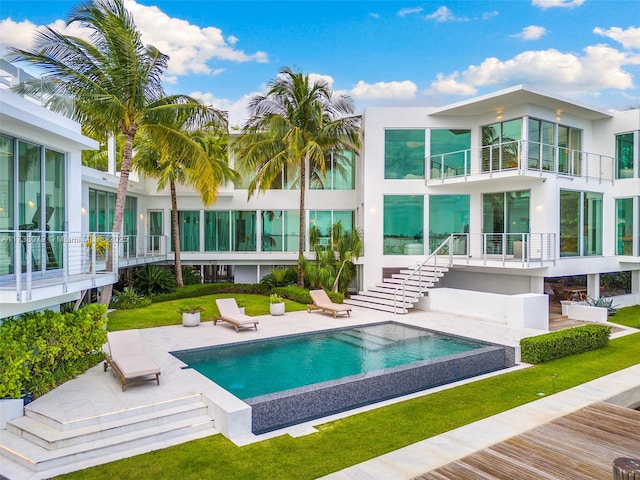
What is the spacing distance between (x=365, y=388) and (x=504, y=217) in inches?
507

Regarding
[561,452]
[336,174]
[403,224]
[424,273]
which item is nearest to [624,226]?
[424,273]

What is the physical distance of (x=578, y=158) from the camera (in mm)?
19688

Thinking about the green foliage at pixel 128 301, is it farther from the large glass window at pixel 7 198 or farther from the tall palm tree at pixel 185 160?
the large glass window at pixel 7 198

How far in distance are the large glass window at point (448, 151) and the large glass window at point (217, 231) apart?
36.9ft

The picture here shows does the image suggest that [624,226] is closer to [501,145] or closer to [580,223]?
[580,223]

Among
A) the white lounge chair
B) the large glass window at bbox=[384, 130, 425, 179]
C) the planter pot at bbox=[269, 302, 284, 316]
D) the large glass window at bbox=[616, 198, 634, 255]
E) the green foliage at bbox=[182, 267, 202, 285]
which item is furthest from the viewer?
the green foliage at bbox=[182, 267, 202, 285]

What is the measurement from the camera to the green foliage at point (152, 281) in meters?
19.9

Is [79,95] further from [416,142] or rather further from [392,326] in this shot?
[416,142]

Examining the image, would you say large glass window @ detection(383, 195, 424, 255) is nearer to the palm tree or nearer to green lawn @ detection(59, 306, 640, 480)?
the palm tree

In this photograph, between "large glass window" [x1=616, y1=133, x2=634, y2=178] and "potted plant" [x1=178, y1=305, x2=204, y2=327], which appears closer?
"potted plant" [x1=178, y1=305, x2=204, y2=327]

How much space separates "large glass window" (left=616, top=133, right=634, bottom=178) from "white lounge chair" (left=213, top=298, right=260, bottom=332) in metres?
17.7

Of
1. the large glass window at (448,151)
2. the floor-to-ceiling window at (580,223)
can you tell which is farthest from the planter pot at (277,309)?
the floor-to-ceiling window at (580,223)

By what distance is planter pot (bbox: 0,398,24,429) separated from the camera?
7215 millimetres

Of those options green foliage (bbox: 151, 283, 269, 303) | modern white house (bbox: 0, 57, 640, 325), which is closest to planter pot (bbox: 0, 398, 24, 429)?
modern white house (bbox: 0, 57, 640, 325)
